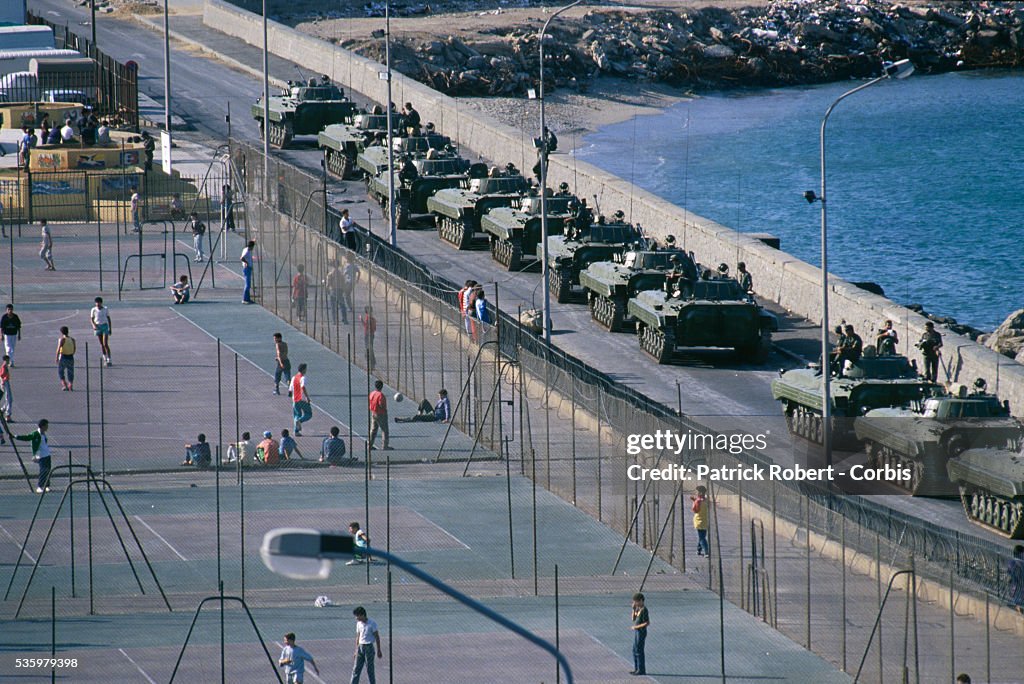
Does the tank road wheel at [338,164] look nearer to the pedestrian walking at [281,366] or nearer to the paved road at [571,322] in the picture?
the paved road at [571,322]

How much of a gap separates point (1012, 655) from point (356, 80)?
55.9 meters

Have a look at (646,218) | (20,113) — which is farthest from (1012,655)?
(20,113)

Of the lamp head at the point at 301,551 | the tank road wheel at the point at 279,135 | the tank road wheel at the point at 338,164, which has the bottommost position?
the tank road wheel at the point at 338,164

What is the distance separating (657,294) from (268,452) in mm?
12839

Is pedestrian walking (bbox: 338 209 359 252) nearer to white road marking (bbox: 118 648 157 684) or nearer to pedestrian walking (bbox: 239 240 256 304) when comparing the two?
pedestrian walking (bbox: 239 240 256 304)

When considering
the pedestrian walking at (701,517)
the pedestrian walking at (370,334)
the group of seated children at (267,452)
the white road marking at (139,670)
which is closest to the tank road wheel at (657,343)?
the pedestrian walking at (370,334)

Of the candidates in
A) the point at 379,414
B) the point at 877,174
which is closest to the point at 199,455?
the point at 379,414

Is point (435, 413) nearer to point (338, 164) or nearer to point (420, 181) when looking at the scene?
point (420, 181)

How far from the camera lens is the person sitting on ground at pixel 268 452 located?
114 feet

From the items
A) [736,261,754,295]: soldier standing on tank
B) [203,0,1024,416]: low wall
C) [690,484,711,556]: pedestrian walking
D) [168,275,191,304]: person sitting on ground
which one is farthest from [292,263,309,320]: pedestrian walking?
[690,484,711,556]: pedestrian walking

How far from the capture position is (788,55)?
119 metres

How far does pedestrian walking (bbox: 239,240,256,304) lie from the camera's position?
47125 millimetres

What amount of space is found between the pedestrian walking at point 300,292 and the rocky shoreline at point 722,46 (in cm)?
5152

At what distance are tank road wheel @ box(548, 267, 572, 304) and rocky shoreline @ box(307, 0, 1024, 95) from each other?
46.4m
